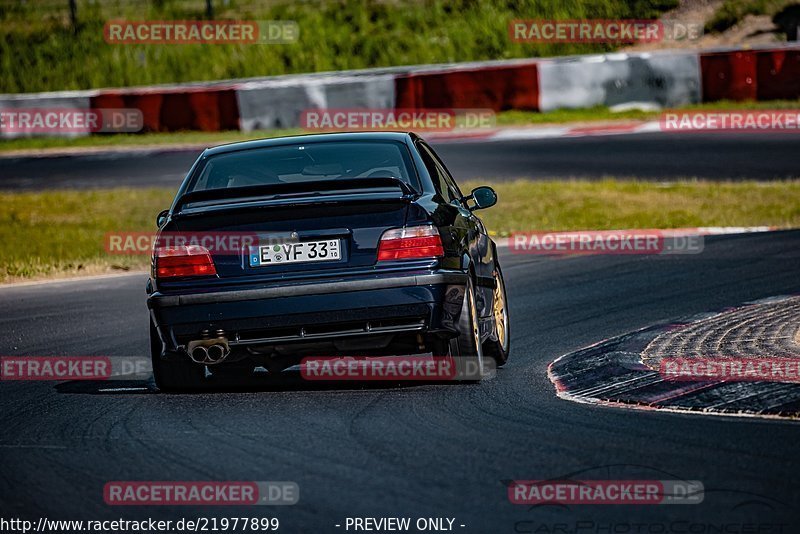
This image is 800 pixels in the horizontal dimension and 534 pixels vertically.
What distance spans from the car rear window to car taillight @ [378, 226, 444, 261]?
74 centimetres

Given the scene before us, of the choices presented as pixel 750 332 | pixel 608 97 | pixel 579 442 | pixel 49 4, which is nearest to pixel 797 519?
pixel 579 442

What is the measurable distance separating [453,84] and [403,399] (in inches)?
799

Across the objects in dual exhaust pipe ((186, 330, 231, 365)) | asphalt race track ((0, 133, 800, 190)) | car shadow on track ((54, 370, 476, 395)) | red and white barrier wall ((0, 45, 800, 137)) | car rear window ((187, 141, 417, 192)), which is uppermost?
car rear window ((187, 141, 417, 192))

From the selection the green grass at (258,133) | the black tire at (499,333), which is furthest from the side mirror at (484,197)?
the green grass at (258,133)

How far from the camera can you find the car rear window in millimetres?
7934

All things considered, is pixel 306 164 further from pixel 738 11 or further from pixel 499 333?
pixel 738 11

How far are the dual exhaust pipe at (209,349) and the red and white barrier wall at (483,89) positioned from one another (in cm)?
1973

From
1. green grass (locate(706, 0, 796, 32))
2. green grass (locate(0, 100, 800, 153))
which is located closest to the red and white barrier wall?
green grass (locate(0, 100, 800, 153))

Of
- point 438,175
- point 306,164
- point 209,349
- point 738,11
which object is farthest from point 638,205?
point 738,11

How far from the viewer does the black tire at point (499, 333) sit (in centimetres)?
814

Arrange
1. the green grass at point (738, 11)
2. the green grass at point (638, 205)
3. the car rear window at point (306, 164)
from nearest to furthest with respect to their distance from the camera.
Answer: the car rear window at point (306, 164) → the green grass at point (638, 205) → the green grass at point (738, 11)

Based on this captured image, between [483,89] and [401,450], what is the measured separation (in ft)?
71.5

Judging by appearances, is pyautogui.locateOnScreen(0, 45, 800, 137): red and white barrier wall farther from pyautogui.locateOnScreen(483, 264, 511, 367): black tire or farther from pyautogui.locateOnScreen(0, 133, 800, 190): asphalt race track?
pyautogui.locateOnScreen(483, 264, 511, 367): black tire

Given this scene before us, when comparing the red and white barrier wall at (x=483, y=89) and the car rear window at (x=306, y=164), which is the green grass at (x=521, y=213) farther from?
the car rear window at (x=306, y=164)
